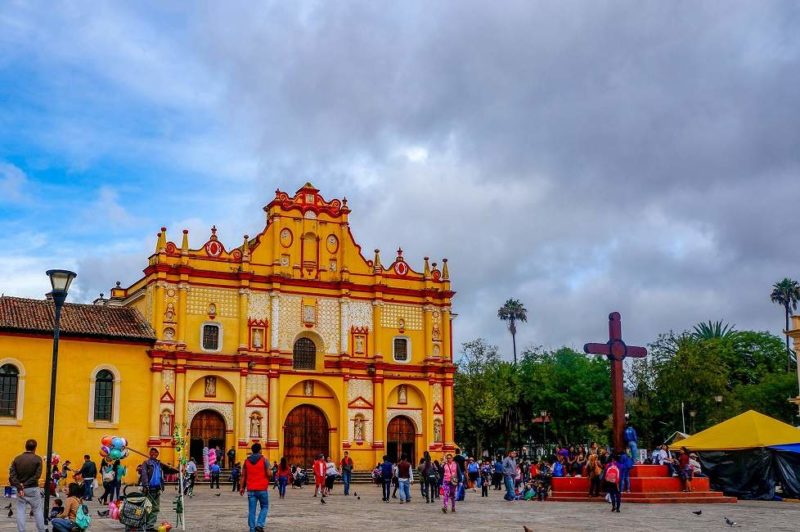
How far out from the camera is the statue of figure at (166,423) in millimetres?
40969

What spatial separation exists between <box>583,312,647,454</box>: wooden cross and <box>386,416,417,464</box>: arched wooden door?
21.7 meters

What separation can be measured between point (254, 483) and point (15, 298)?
29.9m

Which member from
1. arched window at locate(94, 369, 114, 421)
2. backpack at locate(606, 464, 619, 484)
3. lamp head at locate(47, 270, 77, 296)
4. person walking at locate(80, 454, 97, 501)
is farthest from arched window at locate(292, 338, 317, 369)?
lamp head at locate(47, 270, 77, 296)

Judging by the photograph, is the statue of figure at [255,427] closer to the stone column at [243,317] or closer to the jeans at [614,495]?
the stone column at [243,317]

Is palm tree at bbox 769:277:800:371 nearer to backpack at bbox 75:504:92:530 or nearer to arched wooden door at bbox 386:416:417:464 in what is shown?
arched wooden door at bbox 386:416:417:464

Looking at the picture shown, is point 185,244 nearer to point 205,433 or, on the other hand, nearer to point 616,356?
point 205,433

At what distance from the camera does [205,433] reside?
4234 cm

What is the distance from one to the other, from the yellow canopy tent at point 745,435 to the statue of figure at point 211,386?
76.3ft

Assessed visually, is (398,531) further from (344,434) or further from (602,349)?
(344,434)

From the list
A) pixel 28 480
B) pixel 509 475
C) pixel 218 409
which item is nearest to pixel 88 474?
pixel 28 480

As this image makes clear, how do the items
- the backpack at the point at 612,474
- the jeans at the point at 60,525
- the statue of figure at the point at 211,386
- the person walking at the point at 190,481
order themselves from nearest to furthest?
the jeans at the point at 60,525
the backpack at the point at 612,474
the person walking at the point at 190,481
the statue of figure at the point at 211,386

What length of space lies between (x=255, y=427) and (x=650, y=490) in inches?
906

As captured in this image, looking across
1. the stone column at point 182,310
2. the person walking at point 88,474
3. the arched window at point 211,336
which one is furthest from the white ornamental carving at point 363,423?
the person walking at point 88,474


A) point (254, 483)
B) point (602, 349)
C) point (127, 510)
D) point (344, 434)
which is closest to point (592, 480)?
point (602, 349)
